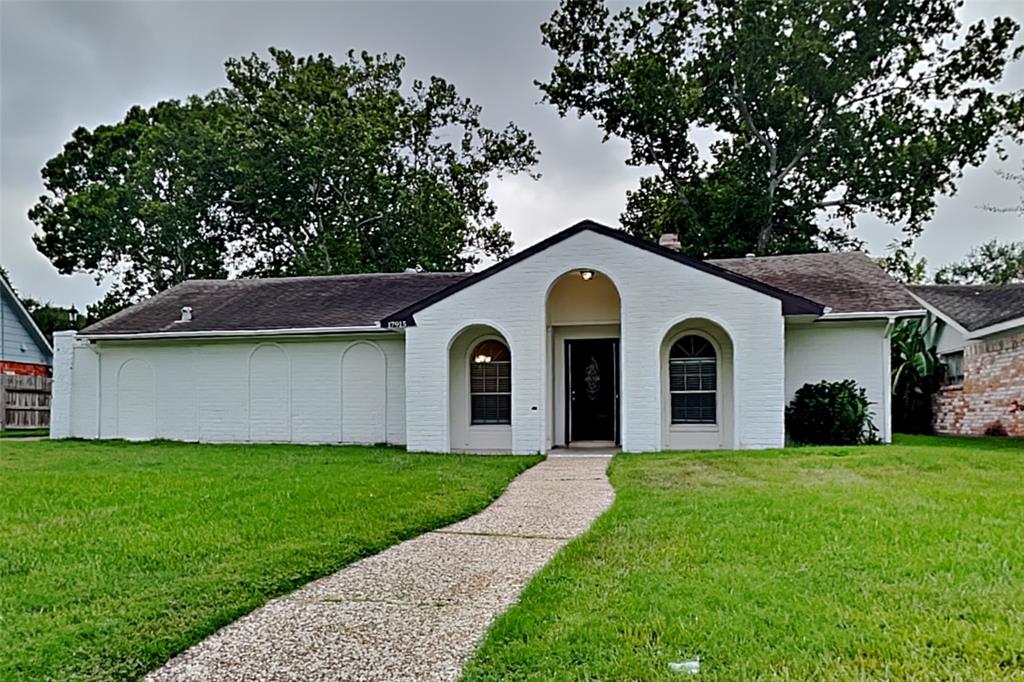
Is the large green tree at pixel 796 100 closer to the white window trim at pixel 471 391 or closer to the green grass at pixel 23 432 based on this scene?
the white window trim at pixel 471 391

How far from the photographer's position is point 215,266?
32.7 m

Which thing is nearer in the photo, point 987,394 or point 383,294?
point 987,394

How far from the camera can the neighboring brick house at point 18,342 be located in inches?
897

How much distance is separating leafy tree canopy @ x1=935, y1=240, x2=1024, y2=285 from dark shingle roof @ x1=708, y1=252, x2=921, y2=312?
70.5 feet

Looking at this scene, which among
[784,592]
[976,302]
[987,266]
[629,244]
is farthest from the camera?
[987,266]

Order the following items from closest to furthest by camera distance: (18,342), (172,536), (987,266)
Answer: (172,536), (18,342), (987,266)

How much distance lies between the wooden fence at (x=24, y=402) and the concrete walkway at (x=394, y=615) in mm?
21198

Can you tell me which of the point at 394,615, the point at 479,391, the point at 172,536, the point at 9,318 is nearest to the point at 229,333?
the point at 479,391

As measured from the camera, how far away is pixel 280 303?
17.6 m

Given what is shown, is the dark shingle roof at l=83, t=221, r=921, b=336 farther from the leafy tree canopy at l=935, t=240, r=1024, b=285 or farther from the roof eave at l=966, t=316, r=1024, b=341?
the leafy tree canopy at l=935, t=240, r=1024, b=285

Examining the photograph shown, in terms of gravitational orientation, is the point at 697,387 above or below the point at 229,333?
below

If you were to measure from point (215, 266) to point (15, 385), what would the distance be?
11113 mm

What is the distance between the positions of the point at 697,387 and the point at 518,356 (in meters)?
3.40

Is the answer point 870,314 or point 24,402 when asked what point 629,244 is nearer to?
point 870,314
